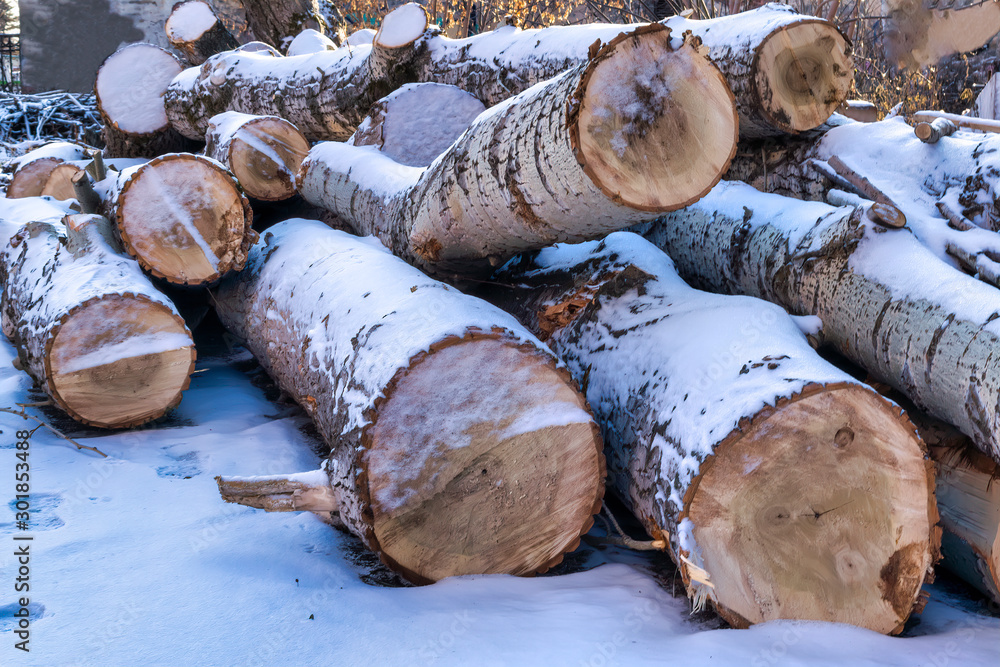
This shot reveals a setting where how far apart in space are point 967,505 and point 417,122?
10.0ft

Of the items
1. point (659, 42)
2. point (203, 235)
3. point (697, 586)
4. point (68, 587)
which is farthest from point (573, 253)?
point (68, 587)

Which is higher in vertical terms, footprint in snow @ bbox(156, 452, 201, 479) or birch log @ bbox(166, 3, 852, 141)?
birch log @ bbox(166, 3, 852, 141)

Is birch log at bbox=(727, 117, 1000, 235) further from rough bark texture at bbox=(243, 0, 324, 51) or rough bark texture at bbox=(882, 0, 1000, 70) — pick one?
rough bark texture at bbox=(882, 0, 1000, 70)

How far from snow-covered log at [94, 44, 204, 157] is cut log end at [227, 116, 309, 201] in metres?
2.36

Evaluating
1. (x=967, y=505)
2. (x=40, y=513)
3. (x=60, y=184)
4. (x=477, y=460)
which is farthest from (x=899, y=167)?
(x=60, y=184)

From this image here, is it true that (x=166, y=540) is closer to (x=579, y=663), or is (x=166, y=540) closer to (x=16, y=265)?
(x=579, y=663)

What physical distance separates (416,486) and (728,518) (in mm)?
790

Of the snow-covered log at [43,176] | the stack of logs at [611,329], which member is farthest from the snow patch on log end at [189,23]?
the stack of logs at [611,329]

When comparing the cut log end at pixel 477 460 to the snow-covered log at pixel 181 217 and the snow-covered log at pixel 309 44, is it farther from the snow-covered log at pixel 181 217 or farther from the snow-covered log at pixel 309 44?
the snow-covered log at pixel 309 44

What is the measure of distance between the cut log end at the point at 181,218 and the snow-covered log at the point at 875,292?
6.98ft

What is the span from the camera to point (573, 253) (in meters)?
2.80

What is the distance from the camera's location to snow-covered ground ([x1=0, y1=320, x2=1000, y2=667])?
165 centimetres

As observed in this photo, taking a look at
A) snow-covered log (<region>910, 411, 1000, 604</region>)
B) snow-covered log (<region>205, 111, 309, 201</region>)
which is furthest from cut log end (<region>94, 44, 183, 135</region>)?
snow-covered log (<region>910, 411, 1000, 604</region>)

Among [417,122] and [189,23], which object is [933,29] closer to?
[417,122]
